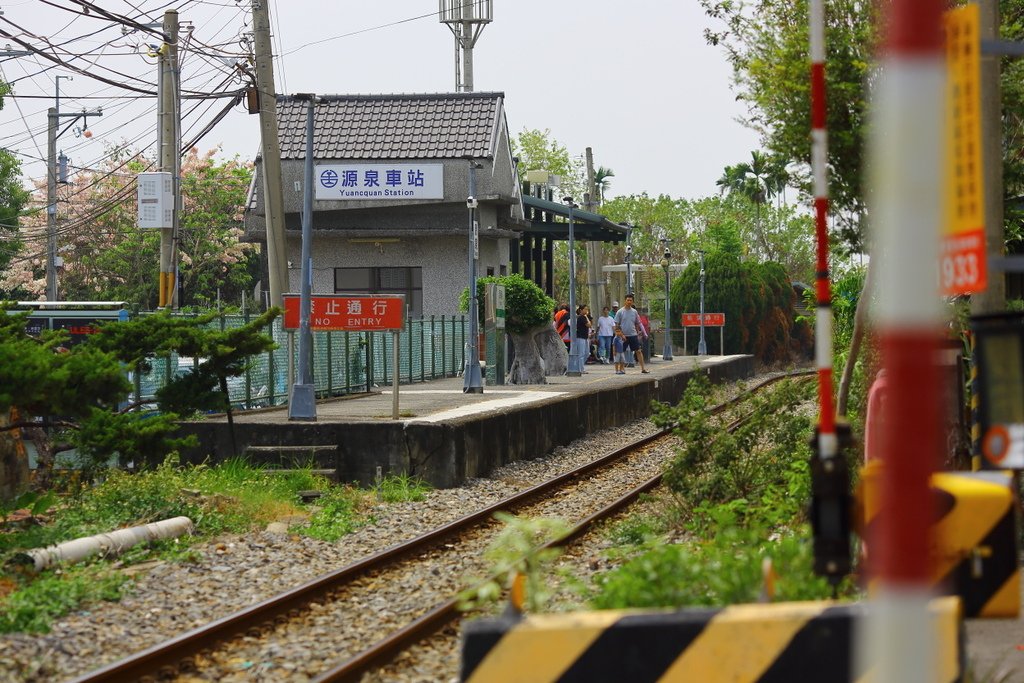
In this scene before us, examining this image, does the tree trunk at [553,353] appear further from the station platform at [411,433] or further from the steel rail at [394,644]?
the steel rail at [394,644]

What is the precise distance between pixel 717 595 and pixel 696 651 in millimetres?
999

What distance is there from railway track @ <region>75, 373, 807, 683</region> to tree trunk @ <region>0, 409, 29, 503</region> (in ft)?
13.5

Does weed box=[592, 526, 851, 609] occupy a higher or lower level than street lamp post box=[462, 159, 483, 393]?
lower

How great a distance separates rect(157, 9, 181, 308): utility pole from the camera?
1024 inches

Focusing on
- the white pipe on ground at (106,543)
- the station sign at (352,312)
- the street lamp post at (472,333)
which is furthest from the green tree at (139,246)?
the white pipe on ground at (106,543)

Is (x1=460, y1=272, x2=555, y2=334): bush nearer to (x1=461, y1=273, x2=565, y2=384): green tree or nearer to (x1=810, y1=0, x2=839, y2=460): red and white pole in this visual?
(x1=461, y1=273, x2=565, y2=384): green tree

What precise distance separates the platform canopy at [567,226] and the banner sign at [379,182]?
4.61m

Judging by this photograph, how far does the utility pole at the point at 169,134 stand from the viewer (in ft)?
85.4

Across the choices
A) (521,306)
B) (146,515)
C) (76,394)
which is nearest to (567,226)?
(521,306)

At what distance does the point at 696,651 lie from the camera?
446 cm

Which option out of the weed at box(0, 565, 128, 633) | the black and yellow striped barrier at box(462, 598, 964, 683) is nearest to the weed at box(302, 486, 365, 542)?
the weed at box(0, 565, 128, 633)

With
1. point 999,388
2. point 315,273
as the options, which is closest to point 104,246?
point 315,273

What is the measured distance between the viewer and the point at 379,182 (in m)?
37.8

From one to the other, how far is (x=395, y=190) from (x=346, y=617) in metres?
29.4
